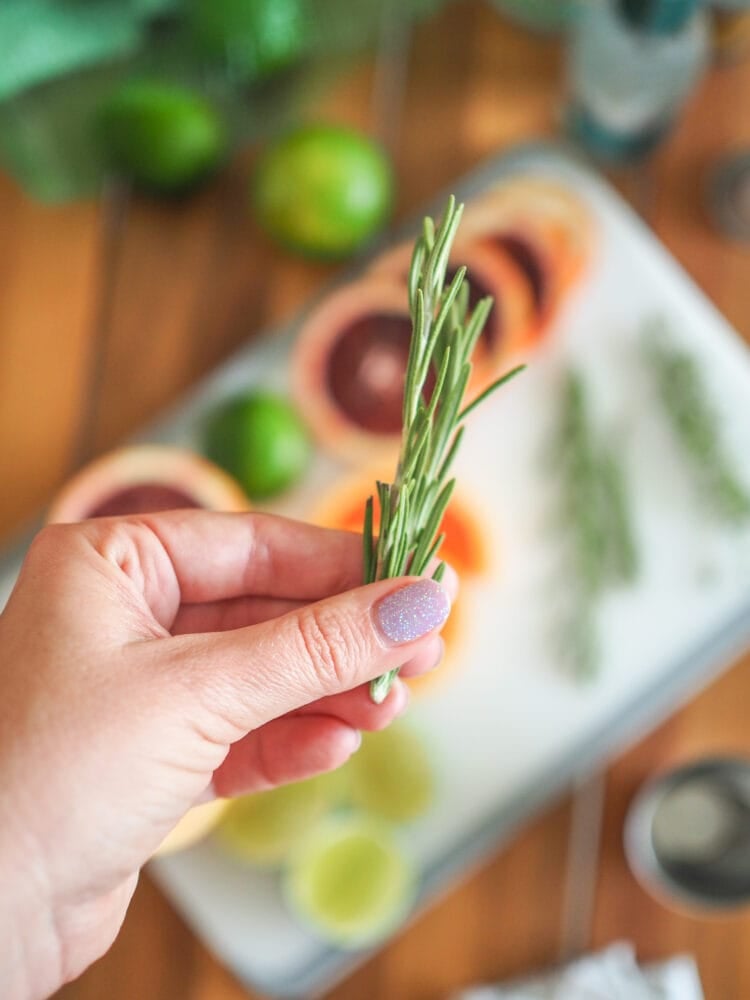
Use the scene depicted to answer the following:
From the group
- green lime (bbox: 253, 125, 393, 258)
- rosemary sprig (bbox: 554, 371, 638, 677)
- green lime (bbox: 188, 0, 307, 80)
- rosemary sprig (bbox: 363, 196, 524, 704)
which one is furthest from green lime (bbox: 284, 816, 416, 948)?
green lime (bbox: 188, 0, 307, 80)

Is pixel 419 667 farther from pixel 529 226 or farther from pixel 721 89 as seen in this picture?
pixel 721 89

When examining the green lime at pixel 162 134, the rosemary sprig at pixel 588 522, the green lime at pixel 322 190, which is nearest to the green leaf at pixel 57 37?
the green lime at pixel 162 134

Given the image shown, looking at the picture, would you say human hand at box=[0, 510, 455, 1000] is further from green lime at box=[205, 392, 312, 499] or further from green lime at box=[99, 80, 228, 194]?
green lime at box=[99, 80, 228, 194]

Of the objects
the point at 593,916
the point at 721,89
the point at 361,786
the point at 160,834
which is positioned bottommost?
Result: the point at 593,916

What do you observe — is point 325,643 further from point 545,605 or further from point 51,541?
point 545,605

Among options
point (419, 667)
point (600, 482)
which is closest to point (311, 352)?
point (600, 482)

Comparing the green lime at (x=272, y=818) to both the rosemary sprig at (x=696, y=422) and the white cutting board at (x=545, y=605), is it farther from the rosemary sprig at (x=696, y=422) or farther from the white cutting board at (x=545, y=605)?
the rosemary sprig at (x=696, y=422)

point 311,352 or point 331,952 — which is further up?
point 311,352
